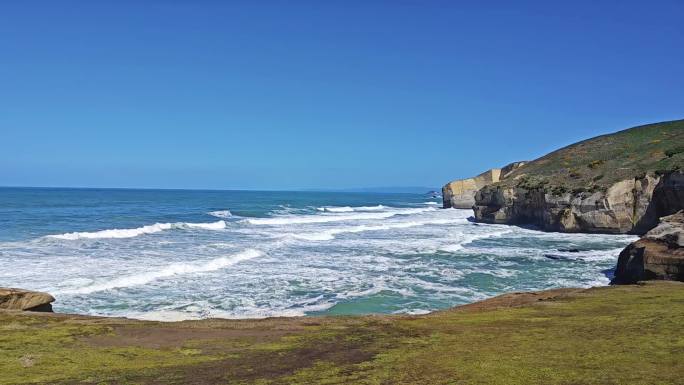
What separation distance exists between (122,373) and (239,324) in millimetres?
3697

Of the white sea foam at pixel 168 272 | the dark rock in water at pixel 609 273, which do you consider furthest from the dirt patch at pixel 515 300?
the white sea foam at pixel 168 272

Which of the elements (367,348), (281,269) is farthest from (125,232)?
(367,348)

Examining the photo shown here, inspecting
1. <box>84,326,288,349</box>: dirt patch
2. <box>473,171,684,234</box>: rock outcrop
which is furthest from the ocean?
<box>84,326,288,349</box>: dirt patch

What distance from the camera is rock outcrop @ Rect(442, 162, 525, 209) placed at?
101075mm

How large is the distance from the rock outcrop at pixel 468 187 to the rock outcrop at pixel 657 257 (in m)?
76.4

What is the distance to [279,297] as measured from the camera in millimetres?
21750

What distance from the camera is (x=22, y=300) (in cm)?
1351

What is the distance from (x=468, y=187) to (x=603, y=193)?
57.3 meters

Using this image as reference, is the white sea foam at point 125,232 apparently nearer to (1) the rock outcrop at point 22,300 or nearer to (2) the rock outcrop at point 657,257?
(1) the rock outcrop at point 22,300

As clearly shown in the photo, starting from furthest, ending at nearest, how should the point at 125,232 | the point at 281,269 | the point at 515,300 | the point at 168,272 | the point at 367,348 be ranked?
the point at 125,232 < the point at 281,269 < the point at 168,272 < the point at 515,300 < the point at 367,348

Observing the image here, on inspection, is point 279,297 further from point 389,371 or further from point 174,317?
point 389,371

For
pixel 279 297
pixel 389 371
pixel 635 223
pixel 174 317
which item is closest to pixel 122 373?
pixel 389 371

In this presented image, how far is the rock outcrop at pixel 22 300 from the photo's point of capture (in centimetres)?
1314

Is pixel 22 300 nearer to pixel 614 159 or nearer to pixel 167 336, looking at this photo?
pixel 167 336
